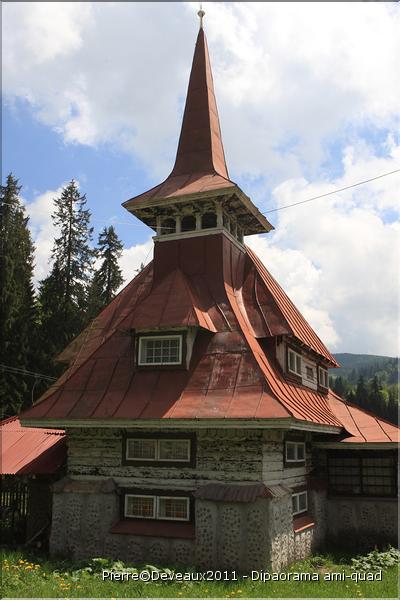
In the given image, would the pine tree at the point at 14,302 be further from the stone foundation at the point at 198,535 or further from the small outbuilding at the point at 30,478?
the stone foundation at the point at 198,535

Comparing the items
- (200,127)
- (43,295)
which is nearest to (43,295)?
(43,295)

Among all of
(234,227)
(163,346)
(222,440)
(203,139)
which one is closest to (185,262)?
(234,227)

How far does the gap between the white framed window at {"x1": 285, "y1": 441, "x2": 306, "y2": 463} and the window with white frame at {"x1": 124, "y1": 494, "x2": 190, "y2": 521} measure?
3271 millimetres

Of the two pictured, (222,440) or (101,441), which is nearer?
(222,440)

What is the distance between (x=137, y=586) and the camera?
1167cm

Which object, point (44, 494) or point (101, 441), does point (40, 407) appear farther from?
point (44, 494)

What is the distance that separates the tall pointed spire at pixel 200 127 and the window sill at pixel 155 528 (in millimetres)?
11690

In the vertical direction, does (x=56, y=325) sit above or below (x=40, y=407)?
above

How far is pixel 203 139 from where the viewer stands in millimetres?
21156

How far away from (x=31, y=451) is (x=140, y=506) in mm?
5217

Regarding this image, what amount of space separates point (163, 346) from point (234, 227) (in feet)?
19.7

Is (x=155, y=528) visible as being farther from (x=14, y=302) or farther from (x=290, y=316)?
(x=14, y=302)

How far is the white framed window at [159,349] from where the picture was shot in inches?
623

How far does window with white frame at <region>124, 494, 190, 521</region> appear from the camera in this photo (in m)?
14.3
